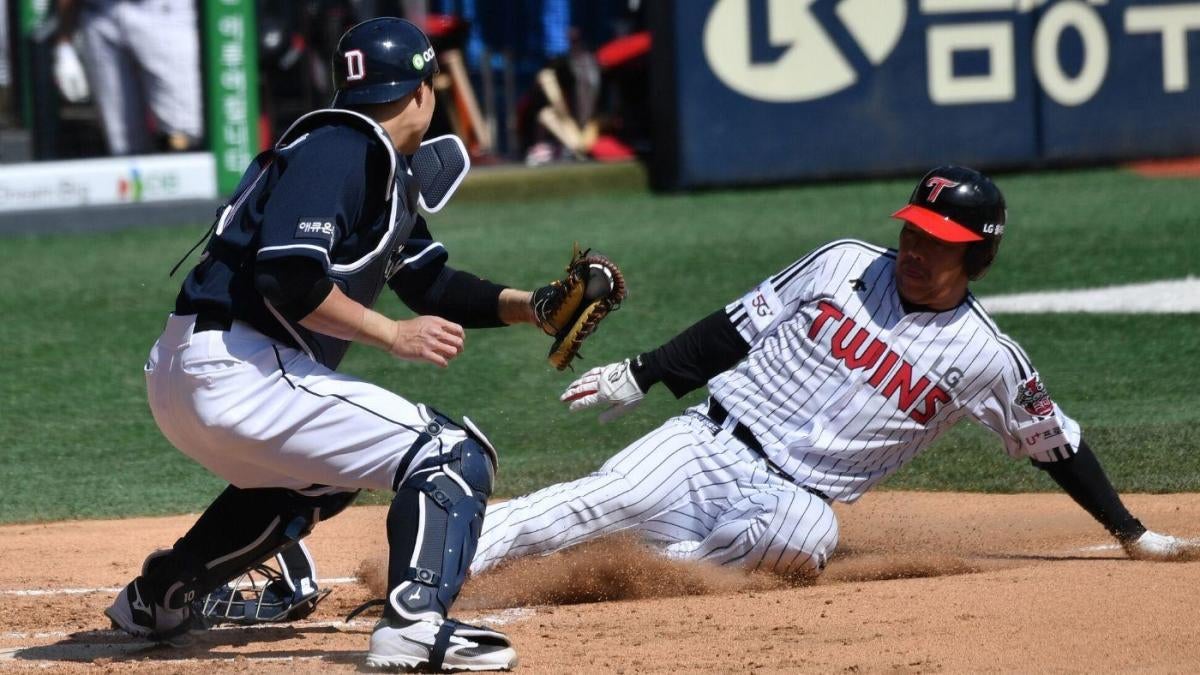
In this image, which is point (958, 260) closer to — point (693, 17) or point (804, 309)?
point (804, 309)

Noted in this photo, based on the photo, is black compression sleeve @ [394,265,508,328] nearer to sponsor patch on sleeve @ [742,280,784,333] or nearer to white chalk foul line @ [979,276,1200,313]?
sponsor patch on sleeve @ [742,280,784,333]

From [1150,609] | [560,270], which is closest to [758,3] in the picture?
[560,270]

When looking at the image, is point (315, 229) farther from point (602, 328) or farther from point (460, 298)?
point (602, 328)

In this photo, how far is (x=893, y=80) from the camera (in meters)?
12.9

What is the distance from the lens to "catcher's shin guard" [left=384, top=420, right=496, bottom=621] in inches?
140

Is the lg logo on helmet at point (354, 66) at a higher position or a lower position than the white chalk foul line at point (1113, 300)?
higher

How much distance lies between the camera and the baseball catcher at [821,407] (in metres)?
4.51

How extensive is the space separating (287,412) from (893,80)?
9.90 metres

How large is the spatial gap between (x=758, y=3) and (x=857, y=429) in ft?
27.7

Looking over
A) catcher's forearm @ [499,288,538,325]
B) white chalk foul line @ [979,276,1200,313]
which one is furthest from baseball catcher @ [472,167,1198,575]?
white chalk foul line @ [979,276,1200,313]

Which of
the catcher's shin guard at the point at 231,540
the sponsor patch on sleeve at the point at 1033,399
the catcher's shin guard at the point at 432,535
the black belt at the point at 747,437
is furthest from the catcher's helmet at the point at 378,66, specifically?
the sponsor patch on sleeve at the point at 1033,399

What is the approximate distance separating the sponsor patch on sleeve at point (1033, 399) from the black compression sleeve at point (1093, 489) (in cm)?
15

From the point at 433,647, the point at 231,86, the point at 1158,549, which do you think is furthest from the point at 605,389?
the point at 231,86

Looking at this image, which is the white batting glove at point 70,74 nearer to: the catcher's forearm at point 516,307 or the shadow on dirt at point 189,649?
the shadow on dirt at point 189,649
